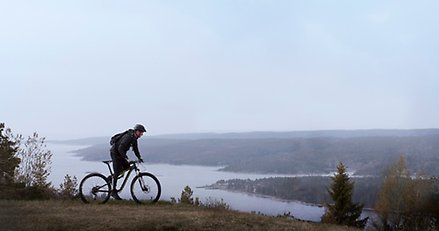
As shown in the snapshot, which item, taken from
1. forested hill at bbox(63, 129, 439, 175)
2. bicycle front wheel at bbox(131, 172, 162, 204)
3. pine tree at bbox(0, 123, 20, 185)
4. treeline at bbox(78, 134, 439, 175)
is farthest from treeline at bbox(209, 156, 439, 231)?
bicycle front wheel at bbox(131, 172, 162, 204)

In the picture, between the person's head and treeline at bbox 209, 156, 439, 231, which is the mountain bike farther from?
treeline at bbox 209, 156, 439, 231

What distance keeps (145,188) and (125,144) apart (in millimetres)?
1437

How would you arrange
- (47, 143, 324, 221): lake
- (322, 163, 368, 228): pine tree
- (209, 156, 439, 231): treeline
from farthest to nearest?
(322, 163, 368, 228): pine tree, (209, 156, 439, 231): treeline, (47, 143, 324, 221): lake

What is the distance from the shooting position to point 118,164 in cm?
1358

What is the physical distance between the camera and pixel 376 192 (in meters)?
49.7

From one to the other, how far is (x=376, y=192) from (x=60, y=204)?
4098cm

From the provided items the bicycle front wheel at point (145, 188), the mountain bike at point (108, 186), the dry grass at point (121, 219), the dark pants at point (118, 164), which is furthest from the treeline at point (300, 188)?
the dry grass at point (121, 219)

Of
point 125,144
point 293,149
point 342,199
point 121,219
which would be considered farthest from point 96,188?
point 293,149

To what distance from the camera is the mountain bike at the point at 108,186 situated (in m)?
13.8

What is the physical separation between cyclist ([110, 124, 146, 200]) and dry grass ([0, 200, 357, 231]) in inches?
44.7

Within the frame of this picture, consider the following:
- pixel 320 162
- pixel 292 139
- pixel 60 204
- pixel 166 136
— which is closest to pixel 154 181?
pixel 60 204

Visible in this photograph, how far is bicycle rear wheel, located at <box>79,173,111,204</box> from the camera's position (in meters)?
13.8

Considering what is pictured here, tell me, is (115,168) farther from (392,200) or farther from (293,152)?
(293,152)

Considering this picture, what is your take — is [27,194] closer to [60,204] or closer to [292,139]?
[60,204]
